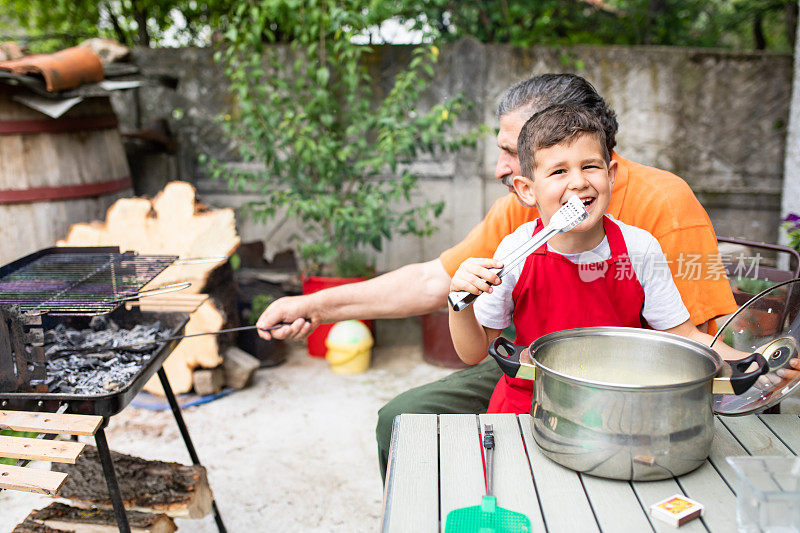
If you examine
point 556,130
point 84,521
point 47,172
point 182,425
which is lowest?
point 84,521

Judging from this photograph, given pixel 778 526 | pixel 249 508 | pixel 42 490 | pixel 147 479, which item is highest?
pixel 778 526

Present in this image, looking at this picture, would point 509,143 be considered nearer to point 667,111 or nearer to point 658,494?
point 658,494

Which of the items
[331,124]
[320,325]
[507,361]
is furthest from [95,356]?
[331,124]

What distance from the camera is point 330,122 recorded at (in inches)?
165

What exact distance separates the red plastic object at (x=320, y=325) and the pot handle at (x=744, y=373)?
121 inches

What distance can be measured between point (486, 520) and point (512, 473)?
18cm

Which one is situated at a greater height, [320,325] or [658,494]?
[658,494]

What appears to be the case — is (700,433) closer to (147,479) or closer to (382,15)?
(147,479)

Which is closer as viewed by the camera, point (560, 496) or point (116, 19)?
point (560, 496)

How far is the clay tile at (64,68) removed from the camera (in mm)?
3533

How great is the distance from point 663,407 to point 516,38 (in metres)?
4.13

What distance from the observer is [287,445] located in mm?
3402

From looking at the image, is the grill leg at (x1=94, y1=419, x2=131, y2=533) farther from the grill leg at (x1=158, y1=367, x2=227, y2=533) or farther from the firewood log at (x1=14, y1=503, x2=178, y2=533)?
the grill leg at (x1=158, y1=367, x2=227, y2=533)

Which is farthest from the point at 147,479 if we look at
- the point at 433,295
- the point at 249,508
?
the point at 433,295
